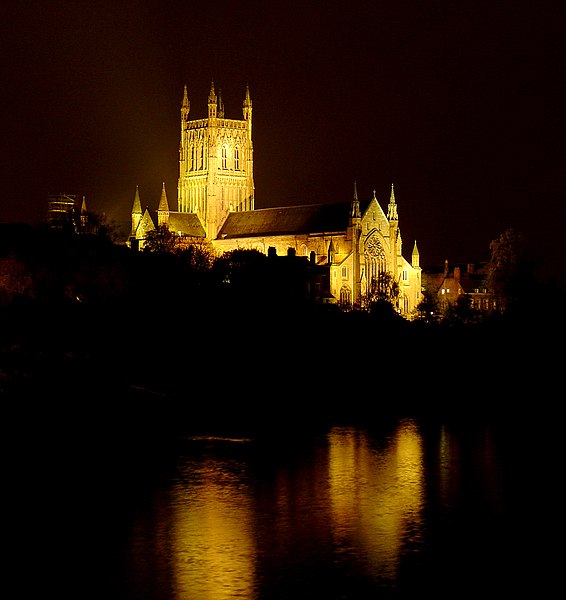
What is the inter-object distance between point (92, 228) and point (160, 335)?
51212 millimetres

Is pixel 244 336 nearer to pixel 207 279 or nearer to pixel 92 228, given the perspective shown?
pixel 207 279

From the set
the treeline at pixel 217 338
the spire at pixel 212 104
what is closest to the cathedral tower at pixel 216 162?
the spire at pixel 212 104

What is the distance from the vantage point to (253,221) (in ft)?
406

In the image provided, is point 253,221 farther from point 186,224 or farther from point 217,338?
point 217,338

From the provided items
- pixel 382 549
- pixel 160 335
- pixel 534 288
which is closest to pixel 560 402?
pixel 160 335

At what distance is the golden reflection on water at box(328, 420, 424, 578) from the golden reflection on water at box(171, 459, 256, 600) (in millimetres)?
2721

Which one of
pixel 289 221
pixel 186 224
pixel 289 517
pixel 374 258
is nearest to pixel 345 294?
pixel 374 258

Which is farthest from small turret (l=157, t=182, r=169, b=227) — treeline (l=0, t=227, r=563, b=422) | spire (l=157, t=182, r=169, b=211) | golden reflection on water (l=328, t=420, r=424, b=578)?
golden reflection on water (l=328, t=420, r=424, b=578)

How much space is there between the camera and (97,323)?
60.6 meters

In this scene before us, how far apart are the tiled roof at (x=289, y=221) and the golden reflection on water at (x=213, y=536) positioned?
7273 cm

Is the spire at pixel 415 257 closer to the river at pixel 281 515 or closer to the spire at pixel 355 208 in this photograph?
the spire at pixel 355 208

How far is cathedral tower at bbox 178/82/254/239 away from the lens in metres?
132

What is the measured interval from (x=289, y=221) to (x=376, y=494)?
8098 centimetres

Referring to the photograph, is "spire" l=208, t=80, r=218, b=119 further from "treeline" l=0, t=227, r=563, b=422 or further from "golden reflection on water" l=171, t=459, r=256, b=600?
"golden reflection on water" l=171, t=459, r=256, b=600
